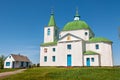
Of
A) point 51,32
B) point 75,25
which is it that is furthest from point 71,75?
point 51,32

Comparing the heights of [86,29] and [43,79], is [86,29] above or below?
above

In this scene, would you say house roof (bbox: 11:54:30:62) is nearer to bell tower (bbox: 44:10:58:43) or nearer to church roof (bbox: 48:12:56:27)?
bell tower (bbox: 44:10:58:43)

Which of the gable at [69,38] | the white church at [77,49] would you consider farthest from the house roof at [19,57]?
the gable at [69,38]

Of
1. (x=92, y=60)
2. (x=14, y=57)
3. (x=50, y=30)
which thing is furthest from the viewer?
(x=14, y=57)

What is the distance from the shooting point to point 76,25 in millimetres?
44219

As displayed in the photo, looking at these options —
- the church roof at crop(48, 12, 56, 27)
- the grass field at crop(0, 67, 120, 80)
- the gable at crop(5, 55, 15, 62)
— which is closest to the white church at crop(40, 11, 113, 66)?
the church roof at crop(48, 12, 56, 27)

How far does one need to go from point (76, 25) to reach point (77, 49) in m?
7.00

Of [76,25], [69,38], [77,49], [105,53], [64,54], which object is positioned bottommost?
[64,54]

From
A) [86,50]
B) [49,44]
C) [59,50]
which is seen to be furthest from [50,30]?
[86,50]

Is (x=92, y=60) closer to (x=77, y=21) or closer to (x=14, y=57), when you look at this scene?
(x=77, y=21)

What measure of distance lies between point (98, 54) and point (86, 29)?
7.02 m

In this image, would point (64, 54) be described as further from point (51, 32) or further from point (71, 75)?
point (71, 75)

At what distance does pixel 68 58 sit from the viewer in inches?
1599

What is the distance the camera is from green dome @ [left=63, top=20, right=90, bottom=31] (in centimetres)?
4348
